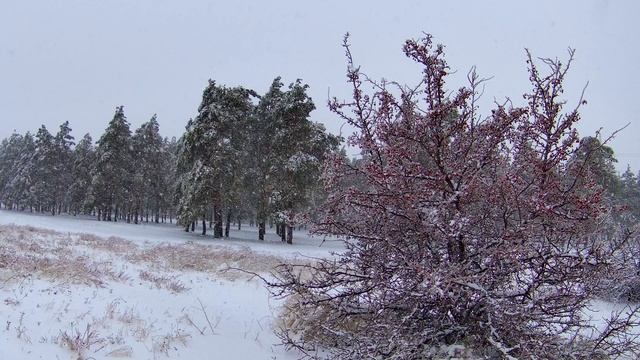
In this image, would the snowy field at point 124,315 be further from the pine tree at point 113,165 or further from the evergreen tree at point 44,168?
the evergreen tree at point 44,168

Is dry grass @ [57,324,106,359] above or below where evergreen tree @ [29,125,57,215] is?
below

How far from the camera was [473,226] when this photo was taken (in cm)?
493

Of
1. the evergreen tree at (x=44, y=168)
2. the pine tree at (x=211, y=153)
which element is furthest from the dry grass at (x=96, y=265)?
the evergreen tree at (x=44, y=168)

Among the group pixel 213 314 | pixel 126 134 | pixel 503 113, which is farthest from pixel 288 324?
pixel 126 134

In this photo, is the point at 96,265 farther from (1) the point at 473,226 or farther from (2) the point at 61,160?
(2) the point at 61,160

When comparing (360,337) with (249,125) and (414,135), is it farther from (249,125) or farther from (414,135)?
(249,125)

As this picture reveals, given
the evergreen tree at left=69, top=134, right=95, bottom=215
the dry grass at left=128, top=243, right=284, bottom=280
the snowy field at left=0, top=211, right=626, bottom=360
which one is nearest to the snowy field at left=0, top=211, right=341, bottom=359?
the snowy field at left=0, top=211, right=626, bottom=360

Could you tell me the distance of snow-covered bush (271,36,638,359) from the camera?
4.62 metres

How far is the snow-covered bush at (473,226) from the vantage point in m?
4.62

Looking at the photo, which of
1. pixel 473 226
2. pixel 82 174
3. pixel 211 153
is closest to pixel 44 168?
pixel 82 174

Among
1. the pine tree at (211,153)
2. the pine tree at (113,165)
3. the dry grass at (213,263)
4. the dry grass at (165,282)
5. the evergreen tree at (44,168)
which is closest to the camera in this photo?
the dry grass at (165,282)

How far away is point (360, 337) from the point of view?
5203 mm

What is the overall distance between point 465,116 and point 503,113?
0.38 m

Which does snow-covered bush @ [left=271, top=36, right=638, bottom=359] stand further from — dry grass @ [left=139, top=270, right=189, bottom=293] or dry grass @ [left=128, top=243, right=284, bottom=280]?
dry grass @ [left=128, top=243, right=284, bottom=280]
